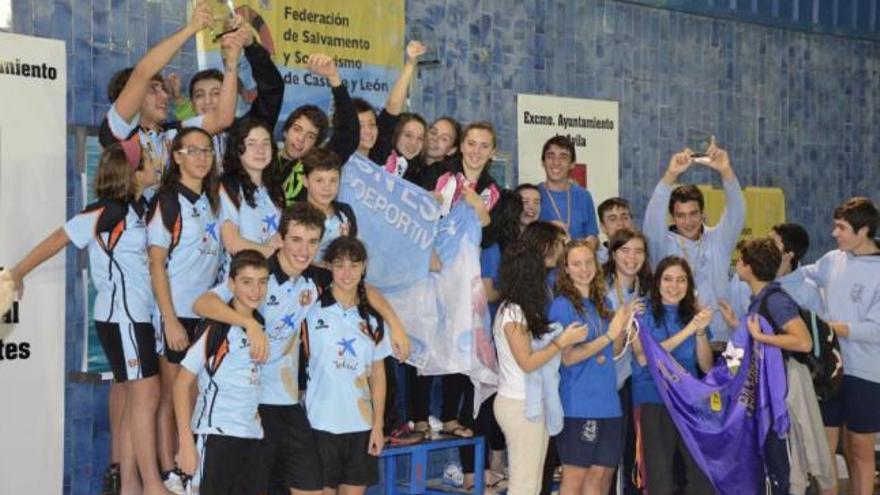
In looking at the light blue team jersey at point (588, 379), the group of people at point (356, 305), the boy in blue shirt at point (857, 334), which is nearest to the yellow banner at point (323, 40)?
the group of people at point (356, 305)

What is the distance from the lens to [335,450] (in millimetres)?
5520

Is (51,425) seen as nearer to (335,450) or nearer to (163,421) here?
(163,421)

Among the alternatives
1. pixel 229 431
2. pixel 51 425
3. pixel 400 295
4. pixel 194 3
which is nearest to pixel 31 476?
pixel 51 425

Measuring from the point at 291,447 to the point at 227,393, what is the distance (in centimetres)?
45

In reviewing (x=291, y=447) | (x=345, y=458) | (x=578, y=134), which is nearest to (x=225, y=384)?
(x=291, y=447)

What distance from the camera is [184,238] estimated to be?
18.5 ft

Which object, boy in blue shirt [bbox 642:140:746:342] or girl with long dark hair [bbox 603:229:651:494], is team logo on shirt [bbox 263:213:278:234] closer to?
girl with long dark hair [bbox 603:229:651:494]

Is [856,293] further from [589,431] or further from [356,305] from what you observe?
[356,305]

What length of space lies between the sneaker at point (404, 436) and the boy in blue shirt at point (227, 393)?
1477 mm

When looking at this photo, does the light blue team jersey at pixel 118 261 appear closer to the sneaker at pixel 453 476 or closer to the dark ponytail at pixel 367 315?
the dark ponytail at pixel 367 315

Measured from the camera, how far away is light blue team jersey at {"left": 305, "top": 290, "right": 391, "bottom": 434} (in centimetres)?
551

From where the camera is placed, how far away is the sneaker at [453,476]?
7.29 metres

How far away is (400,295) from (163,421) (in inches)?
57.3

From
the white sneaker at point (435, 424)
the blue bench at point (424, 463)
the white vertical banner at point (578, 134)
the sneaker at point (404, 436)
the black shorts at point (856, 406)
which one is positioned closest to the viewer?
the sneaker at point (404, 436)
